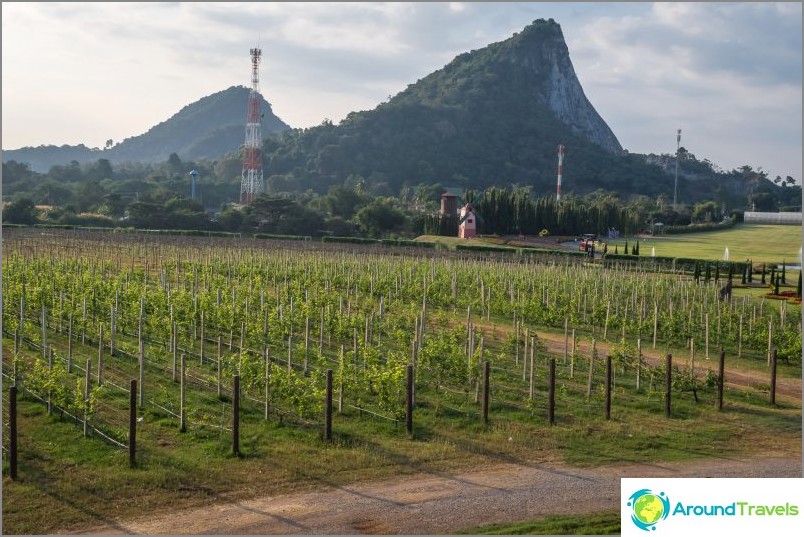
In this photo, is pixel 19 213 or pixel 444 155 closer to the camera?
pixel 19 213

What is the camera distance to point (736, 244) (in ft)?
247

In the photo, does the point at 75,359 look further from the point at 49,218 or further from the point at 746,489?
the point at 49,218

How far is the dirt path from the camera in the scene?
36.3 feet

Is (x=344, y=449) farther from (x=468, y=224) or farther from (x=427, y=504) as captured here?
(x=468, y=224)

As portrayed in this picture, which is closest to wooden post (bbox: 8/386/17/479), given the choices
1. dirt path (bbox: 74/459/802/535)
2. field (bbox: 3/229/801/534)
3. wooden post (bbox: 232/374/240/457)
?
field (bbox: 3/229/801/534)

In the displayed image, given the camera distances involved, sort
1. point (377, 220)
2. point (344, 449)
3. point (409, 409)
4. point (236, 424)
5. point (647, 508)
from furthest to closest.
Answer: point (377, 220), point (409, 409), point (344, 449), point (236, 424), point (647, 508)

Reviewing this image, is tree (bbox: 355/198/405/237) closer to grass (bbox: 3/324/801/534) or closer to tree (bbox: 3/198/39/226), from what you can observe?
tree (bbox: 3/198/39/226)

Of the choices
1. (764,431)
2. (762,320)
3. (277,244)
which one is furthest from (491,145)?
(764,431)

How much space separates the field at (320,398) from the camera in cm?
1287

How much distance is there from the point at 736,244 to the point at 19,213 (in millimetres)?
64769

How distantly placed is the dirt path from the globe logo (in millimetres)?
1722

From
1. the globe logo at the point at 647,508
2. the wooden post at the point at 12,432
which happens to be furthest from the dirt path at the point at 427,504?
the wooden post at the point at 12,432

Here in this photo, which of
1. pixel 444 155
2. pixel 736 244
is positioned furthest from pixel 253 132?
pixel 444 155

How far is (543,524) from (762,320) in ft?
62.7
